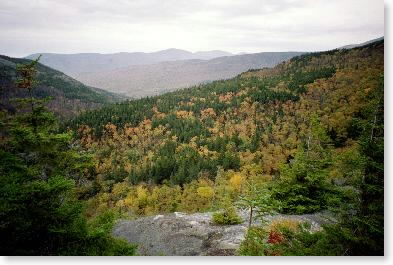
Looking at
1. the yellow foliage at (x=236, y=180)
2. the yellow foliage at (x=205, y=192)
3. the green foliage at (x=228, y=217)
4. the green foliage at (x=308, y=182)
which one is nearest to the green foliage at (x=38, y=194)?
the green foliage at (x=228, y=217)

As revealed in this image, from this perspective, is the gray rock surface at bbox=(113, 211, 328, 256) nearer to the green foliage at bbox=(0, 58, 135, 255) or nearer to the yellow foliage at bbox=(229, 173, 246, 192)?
the green foliage at bbox=(0, 58, 135, 255)

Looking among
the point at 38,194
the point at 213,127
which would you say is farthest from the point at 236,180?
the point at 38,194

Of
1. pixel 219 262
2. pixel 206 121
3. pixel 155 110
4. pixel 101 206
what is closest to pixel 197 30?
pixel 219 262

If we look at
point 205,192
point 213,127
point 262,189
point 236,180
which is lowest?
point 205,192

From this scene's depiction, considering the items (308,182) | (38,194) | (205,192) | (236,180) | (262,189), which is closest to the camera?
(38,194)

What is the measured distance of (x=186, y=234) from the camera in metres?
12.2

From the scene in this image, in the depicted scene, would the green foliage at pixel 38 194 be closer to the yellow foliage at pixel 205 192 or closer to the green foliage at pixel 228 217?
the green foliage at pixel 228 217

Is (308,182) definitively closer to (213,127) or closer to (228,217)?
(228,217)

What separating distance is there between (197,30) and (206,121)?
5137 centimetres

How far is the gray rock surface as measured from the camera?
33.6 feet

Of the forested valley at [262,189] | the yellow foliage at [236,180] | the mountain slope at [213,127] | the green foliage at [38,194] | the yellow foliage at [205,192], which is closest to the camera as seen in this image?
the forested valley at [262,189]

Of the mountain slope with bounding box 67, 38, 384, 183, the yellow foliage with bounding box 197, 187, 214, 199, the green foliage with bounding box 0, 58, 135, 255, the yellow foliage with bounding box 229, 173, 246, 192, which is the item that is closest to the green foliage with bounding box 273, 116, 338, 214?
the green foliage with bounding box 0, 58, 135, 255

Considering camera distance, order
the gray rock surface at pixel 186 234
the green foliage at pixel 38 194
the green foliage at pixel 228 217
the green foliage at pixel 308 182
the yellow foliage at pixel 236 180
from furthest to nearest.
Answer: the yellow foliage at pixel 236 180, the green foliage at pixel 228 217, the green foliage at pixel 308 182, the gray rock surface at pixel 186 234, the green foliage at pixel 38 194

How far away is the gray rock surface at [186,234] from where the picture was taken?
10245mm
